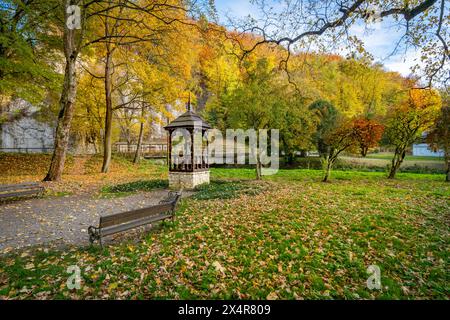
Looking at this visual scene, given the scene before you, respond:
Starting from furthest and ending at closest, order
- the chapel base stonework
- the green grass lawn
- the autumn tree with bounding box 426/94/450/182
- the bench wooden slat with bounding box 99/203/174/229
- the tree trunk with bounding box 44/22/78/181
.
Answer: the autumn tree with bounding box 426/94/450/182 → the chapel base stonework → the tree trunk with bounding box 44/22/78/181 → the bench wooden slat with bounding box 99/203/174/229 → the green grass lawn

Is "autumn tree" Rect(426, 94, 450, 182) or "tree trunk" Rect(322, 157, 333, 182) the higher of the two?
"autumn tree" Rect(426, 94, 450, 182)

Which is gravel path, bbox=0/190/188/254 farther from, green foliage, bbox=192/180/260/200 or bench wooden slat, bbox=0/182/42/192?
green foliage, bbox=192/180/260/200

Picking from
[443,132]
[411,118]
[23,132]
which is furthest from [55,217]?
[23,132]

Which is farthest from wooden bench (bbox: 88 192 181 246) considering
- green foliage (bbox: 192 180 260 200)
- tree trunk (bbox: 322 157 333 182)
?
tree trunk (bbox: 322 157 333 182)

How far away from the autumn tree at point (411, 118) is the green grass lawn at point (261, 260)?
30.2 feet

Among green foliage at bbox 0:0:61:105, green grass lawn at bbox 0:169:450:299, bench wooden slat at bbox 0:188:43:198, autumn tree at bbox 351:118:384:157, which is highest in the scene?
green foliage at bbox 0:0:61:105

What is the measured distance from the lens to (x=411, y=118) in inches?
543

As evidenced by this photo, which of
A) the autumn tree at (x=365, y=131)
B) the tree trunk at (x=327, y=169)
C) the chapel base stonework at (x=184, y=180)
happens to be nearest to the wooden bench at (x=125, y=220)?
the chapel base stonework at (x=184, y=180)

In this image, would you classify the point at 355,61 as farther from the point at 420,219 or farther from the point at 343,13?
the point at 420,219

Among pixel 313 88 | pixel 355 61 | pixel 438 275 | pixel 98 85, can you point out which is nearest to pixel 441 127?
pixel 313 88

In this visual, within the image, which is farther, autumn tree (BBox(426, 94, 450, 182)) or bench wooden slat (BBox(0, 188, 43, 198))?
autumn tree (BBox(426, 94, 450, 182))

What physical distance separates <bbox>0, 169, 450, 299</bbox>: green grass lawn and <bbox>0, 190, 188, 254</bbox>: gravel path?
775mm

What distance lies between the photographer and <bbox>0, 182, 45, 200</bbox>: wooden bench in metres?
7.93

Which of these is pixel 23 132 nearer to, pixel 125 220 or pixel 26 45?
pixel 26 45
